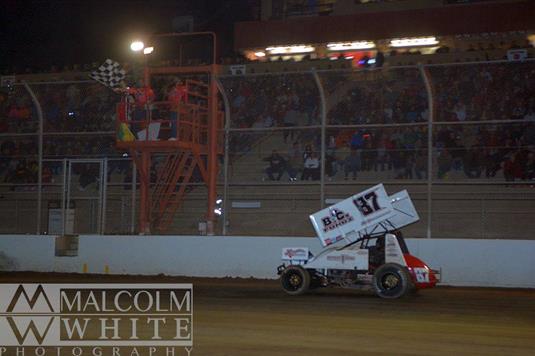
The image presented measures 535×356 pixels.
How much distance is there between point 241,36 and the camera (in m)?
30.4

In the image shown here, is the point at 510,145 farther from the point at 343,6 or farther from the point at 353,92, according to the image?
the point at 343,6

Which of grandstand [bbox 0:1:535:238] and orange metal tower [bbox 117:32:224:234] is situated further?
orange metal tower [bbox 117:32:224:234]

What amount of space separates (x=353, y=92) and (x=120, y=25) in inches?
718

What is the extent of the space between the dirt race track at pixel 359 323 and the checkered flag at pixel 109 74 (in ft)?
19.0

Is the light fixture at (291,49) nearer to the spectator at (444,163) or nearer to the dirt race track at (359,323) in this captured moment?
the spectator at (444,163)

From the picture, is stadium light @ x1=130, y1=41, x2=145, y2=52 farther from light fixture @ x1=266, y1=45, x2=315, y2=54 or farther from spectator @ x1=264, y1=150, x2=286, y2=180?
light fixture @ x1=266, y1=45, x2=315, y2=54

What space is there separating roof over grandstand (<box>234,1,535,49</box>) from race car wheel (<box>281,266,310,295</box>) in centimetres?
1611

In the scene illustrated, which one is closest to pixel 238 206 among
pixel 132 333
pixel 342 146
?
pixel 342 146

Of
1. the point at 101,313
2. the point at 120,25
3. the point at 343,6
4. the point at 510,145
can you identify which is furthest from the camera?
the point at 120,25

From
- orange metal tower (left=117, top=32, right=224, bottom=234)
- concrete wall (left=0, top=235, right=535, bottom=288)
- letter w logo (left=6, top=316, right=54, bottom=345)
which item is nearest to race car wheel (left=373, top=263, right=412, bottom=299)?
concrete wall (left=0, top=235, right=535, bottom=288)

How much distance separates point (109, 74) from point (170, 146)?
7.20 feet

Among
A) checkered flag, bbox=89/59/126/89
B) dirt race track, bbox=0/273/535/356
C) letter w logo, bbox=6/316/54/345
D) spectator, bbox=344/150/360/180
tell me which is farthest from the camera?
checkered flag, bbox=89/59/126/89

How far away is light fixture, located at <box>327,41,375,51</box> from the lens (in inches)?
1119

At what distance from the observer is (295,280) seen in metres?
13.6
